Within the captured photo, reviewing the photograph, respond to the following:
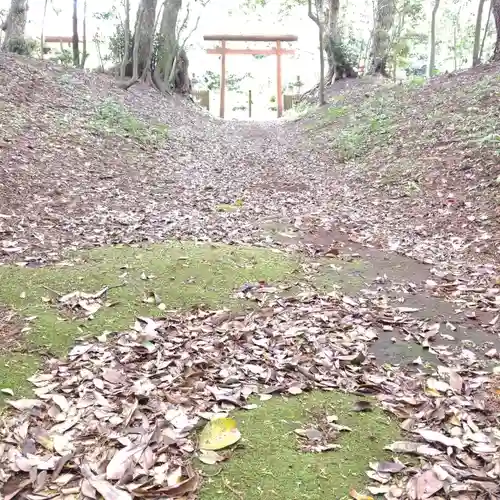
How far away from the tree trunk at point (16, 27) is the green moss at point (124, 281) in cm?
1148

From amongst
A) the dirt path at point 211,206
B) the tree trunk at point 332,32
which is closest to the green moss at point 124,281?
the dirt path at point 211,206

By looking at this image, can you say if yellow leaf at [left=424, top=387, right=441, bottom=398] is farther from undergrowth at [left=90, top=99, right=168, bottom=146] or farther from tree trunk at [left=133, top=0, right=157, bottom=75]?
tree trunk at [left=133, top=0, right=157, bottom=75]

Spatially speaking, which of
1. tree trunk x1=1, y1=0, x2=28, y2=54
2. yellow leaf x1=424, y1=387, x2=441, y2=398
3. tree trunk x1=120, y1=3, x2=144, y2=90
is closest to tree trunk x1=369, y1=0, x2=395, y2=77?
tree trunk x1=120, y1=3, x2=144, y2=90

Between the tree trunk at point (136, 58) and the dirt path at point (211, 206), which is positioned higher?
the tree trunk at point (136, 58)

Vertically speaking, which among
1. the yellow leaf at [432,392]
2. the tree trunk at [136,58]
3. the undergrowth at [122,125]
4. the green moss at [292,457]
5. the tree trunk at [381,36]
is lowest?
the green moss at [292,457]

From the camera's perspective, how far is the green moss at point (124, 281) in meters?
3.42

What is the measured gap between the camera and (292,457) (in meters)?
2.41

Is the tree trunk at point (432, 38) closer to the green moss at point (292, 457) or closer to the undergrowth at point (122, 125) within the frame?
the undergrowth at point (122, 125)

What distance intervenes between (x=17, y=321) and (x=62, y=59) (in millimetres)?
15763

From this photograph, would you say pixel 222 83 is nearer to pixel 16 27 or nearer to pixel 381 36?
pixel 381 36

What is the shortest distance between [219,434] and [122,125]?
32.1 ft

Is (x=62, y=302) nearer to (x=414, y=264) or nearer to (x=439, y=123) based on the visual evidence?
(x=414, y=264)

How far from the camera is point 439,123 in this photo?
33.9 ft

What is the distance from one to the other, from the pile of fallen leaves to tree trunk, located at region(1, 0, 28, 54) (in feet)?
43.2
